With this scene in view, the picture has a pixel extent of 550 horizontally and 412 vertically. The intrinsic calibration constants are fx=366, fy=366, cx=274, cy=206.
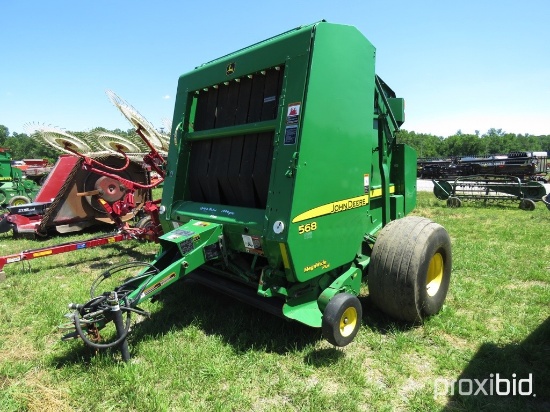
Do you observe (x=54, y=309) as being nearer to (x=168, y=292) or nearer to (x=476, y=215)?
(x=168, y=292)

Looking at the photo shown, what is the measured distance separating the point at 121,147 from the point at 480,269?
19.8 feet

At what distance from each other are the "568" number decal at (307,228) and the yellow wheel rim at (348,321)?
740mm

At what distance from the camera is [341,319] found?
302cm

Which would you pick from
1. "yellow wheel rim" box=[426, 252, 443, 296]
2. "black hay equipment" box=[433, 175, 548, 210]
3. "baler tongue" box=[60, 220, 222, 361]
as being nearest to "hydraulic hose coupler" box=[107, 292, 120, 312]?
"baler tongue" box=[60, 220, 222, 361]

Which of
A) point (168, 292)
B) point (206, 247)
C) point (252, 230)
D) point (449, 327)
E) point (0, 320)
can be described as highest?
point (252, 230)

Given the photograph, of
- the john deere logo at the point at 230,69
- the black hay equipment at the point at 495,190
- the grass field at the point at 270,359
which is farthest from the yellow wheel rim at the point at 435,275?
the black hay equipment at the point at 495,190

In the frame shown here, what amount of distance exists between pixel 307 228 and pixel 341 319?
0.80 m

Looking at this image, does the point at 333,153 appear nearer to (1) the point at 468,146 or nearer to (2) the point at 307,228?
(2) the point at 307,228

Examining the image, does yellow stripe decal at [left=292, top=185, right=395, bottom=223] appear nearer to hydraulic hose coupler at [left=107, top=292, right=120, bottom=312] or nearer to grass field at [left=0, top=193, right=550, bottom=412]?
grass field at [left=0, top=193, right=550, bottom=412]

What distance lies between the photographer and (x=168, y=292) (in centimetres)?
450

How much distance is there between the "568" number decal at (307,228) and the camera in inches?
116

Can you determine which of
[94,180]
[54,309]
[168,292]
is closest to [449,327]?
[168,292]

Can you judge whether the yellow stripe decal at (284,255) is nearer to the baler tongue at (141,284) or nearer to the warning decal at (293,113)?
the baler tongue at (141,284)
